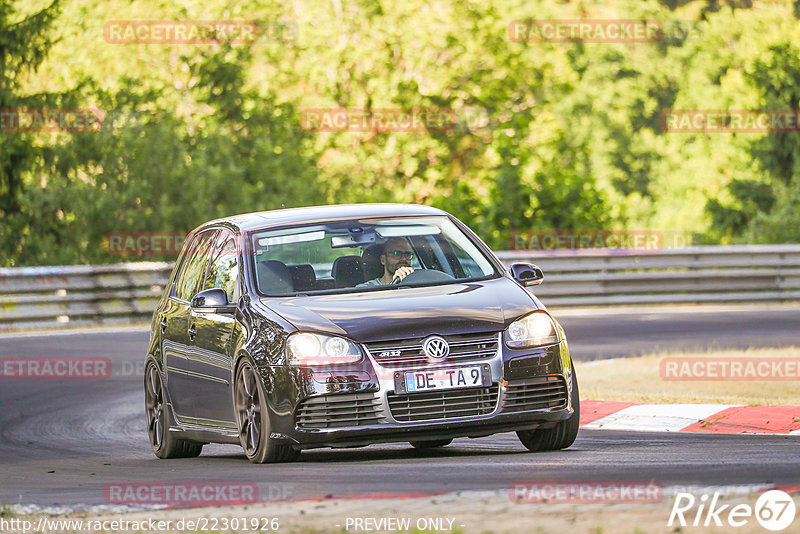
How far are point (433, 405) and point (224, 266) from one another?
7.08 ft

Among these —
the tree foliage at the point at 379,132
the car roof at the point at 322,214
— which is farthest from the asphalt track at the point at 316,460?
the tree foliage at the point at 379,132

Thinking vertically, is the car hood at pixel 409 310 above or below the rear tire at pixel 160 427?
above

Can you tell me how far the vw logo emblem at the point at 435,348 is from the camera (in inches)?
318

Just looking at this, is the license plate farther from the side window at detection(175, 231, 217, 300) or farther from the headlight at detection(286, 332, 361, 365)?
the side window at detection(175, 231, 217, 300)

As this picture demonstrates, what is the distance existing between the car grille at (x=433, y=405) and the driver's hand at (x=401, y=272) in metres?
1.30

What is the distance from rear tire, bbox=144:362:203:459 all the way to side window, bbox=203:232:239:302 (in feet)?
3.25

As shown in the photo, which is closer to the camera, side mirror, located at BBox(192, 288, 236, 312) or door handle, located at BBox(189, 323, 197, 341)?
side mirror, located at BBox(192, 288, 236, 312)

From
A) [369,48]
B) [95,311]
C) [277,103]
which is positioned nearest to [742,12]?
[369,48]

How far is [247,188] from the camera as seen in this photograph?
31719mm

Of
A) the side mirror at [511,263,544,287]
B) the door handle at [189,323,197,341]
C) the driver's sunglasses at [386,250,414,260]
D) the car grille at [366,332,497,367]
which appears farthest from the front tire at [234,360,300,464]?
the side mirror at [511,263,544,287]

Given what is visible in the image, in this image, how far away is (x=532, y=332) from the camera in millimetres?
8398

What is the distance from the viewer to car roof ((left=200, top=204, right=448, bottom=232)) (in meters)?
9.63

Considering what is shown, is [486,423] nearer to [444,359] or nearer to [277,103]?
[444,359]

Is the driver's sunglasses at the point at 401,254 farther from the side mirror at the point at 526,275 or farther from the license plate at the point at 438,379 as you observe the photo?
the license plate at the point at 438,379
